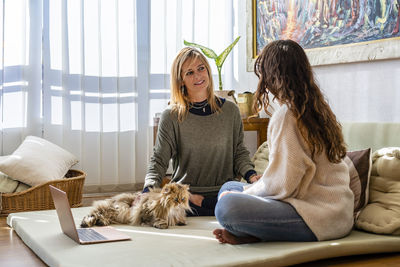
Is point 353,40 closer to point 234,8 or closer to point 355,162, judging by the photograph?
point 355,162

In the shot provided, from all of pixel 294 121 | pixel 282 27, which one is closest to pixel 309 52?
pixel 282 27

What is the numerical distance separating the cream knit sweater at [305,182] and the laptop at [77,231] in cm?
66

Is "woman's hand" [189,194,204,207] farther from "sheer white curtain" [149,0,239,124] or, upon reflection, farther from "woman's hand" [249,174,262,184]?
"sheer white curtain" [149,0,239,124]

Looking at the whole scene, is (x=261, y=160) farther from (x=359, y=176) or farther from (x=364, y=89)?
(x=359, y=176)

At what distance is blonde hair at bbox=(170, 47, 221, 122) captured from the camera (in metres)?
2.70

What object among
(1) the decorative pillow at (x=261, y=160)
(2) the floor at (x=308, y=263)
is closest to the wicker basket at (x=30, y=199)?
(2) the floor at (x=308, y=263)

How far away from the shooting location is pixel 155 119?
379cm

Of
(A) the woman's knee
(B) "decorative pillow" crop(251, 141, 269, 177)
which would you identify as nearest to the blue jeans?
(A) the woman's knee

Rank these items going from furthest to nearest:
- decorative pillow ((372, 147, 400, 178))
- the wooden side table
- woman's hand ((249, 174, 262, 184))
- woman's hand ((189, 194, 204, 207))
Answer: the wooden side table
woman's hand ((189, 194, 204, 207))
woman's hand ((249, 174, 262, 184))
decorative pillow ((372, 147, 400, 178))

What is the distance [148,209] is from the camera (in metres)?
2.39

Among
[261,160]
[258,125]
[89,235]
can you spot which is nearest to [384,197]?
[261,160]

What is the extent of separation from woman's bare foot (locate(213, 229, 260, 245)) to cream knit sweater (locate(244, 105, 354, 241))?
0.19 metres

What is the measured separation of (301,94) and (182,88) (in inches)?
33.5

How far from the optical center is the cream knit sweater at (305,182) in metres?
1.97
